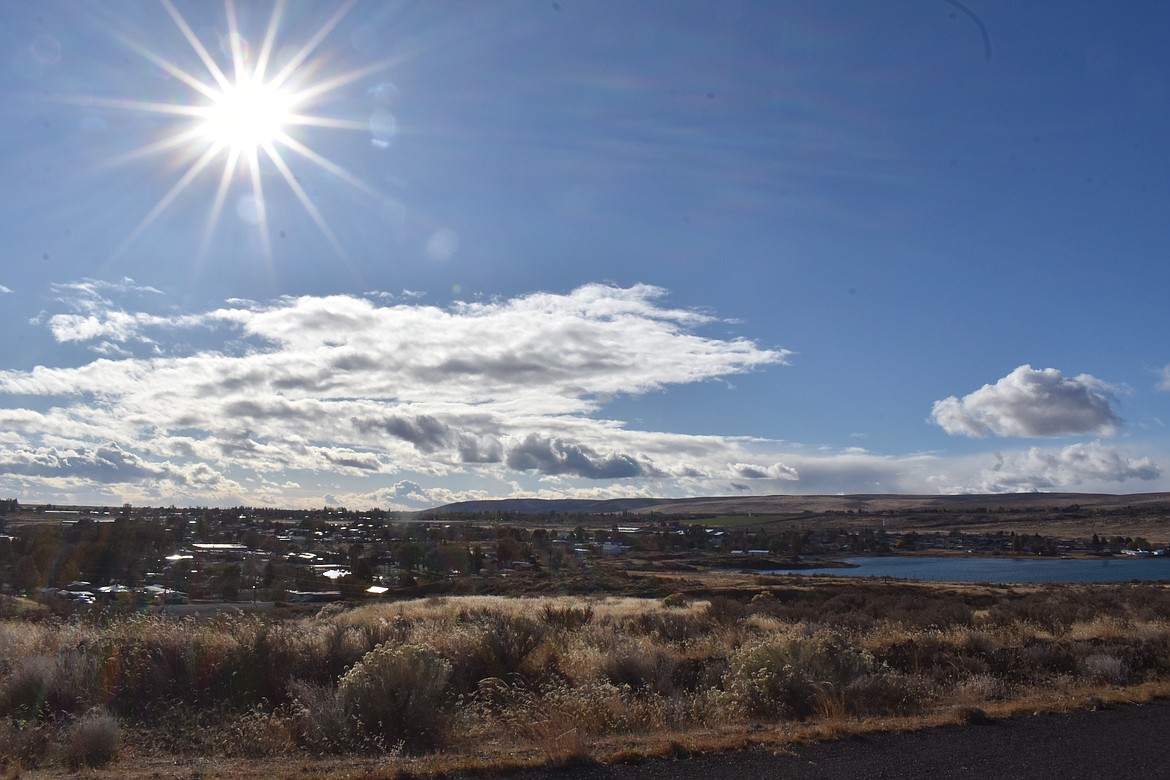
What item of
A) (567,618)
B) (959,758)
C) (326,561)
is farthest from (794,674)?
(326,561)

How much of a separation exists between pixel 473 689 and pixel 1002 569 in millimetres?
90954

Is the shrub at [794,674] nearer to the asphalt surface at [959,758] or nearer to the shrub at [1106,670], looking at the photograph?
the asphalt surface at [959,758]

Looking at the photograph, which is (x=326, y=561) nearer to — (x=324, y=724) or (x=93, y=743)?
(x=324, y=724)

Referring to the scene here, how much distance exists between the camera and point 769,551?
12294 centimetres

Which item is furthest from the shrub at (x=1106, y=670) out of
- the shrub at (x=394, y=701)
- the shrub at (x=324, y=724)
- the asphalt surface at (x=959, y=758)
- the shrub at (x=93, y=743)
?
the shrub at (x=93, y=743)

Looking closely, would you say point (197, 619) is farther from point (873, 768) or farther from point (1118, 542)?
point (1118, 542)

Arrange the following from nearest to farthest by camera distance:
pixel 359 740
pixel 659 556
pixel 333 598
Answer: pixel 359 740 < pixel 333 598 < pixel 659 556

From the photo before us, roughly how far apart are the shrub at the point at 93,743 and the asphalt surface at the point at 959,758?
14.5 feet

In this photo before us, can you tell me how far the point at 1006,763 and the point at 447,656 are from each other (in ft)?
28.0

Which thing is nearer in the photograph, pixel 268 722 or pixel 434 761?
pixel 434 761

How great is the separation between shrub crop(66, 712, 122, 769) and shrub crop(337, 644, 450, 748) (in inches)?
89.6

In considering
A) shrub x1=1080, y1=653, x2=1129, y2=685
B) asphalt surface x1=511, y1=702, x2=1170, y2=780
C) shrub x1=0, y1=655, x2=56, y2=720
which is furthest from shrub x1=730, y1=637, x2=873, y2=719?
shrub x1=0, y1=655, x2=56, y2=720

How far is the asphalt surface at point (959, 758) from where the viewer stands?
23.6 feet

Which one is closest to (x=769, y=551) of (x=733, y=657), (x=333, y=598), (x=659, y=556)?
(x=659, y=556)
